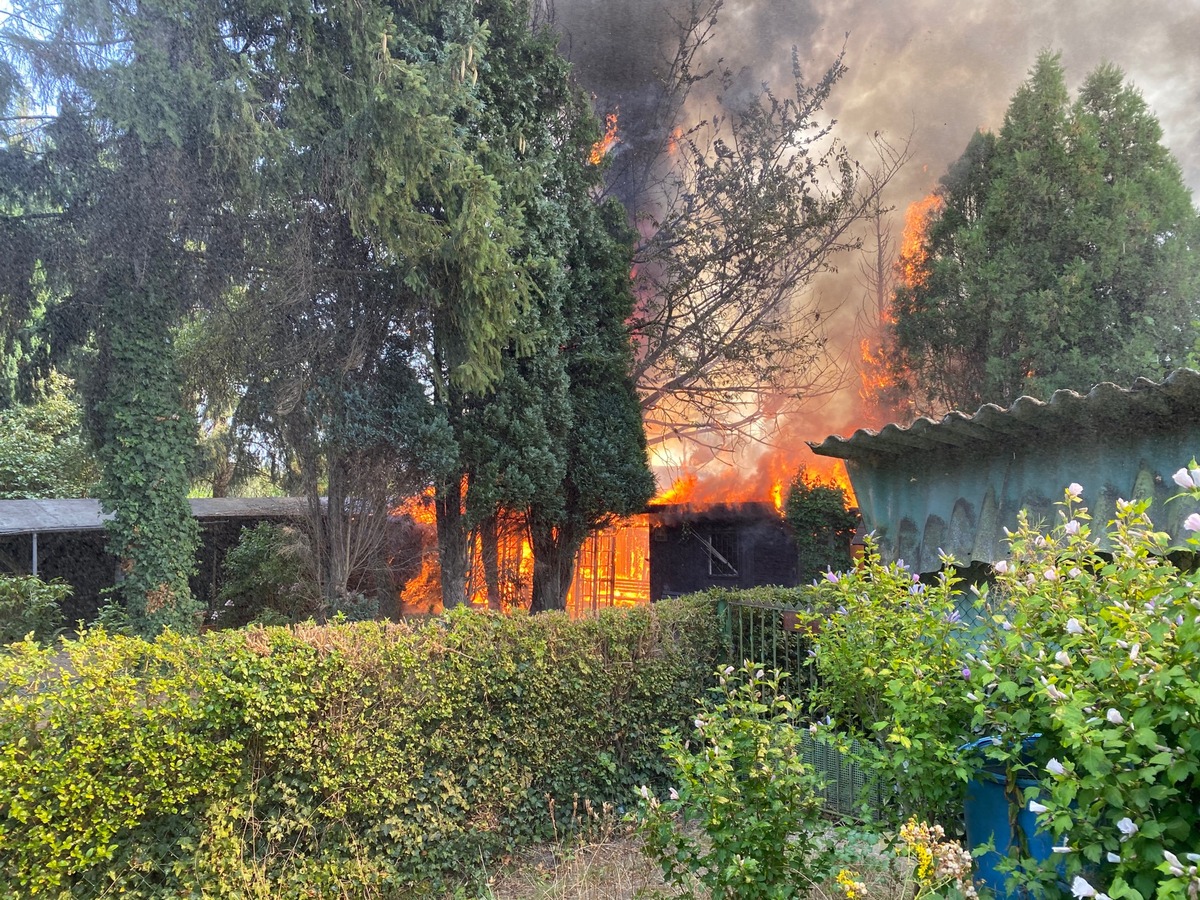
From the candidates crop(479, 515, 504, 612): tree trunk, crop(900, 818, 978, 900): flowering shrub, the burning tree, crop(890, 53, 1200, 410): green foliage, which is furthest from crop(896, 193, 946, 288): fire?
crop(900, 818, 978, 900): flowering shrub

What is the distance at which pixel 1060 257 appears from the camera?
1392 cm

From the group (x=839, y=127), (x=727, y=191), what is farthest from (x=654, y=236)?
(x=839, y=127)

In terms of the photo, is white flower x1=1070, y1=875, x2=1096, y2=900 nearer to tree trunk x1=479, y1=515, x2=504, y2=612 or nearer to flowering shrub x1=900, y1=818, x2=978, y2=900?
flowering shrub x1=900, y1=818, x2=978, y2=900

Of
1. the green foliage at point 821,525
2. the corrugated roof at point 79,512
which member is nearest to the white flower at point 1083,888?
the corrugated roof at point 79,512

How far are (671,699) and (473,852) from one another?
2.09 metres

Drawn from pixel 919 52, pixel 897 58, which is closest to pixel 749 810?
pixel 897 58

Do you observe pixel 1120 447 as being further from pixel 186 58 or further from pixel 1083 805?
pixel 186 58

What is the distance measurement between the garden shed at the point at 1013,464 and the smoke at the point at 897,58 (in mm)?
9705

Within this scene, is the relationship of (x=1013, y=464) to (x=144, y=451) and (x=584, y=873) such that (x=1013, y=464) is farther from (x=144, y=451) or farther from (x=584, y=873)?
(x=144, y=451)

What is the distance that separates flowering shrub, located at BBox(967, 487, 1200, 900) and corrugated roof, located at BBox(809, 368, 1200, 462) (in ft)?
7.17

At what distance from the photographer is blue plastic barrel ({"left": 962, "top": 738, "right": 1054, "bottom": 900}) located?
2.71m

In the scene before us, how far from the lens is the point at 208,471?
1340cm

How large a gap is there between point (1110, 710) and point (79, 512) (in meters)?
15.3

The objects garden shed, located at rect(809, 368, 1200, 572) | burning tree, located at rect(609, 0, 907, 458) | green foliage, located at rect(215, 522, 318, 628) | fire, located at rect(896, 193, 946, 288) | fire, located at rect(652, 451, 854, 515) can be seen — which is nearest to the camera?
garden shed, located at rect(809, 368, 1200, 572)
